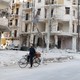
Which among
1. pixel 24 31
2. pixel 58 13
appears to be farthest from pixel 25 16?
pixel 58 13

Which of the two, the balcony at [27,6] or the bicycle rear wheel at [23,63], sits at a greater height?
the balcony at [27,6]

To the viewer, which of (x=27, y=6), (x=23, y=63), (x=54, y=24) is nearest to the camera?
(x=23, y=63)

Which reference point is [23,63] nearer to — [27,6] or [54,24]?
[54,24]

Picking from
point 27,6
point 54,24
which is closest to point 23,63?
point 54,24

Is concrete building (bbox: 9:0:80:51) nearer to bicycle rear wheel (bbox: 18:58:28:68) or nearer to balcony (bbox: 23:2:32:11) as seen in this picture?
balcony (bbox: 23:2:32:11)

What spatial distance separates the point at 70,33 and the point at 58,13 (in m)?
5.07

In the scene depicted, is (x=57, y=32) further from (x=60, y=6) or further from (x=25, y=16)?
(x=25, y=16)

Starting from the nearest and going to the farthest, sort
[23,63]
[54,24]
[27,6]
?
1. [23,63]
2. [54,24]
3. [27,6]

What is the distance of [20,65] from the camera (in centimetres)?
2297

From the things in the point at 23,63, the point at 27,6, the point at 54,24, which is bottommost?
the point at 23,63

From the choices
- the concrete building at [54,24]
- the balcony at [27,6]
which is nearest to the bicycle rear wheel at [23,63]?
the concrete building at [54,24]

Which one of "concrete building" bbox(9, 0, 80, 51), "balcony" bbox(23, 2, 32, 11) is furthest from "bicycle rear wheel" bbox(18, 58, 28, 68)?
"balcony" bbox(23, 2, 32, 11)

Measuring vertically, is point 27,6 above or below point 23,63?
above

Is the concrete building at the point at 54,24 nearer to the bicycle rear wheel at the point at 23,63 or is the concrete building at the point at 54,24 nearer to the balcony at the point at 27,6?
the balcony at the point at 27,6
